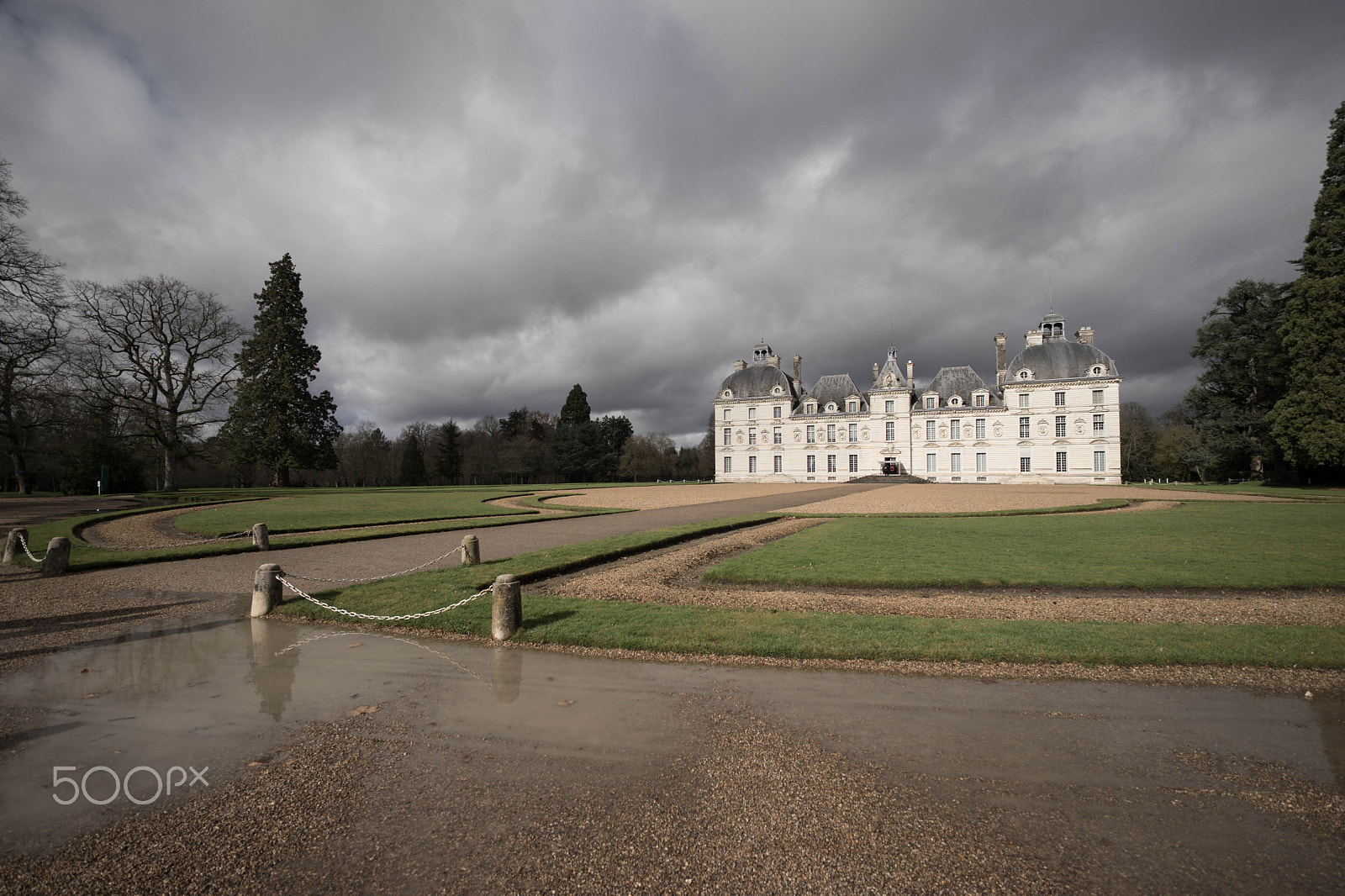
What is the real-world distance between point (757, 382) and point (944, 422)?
21.1 meters

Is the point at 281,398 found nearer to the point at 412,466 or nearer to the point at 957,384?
the point at 412,466

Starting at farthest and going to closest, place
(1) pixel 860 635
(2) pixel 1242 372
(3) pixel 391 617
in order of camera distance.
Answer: (2) pixel 1242 372
(3) pixel 391 617
(1) pixel 860 635

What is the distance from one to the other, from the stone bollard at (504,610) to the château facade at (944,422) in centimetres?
5788

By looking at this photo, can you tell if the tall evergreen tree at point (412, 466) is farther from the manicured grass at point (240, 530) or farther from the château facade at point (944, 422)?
the manicured grass at point (240, 530)

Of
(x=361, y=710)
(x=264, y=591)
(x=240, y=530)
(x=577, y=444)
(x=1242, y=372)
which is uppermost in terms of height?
(x=1242, y=372)

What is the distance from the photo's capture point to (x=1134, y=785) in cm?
405

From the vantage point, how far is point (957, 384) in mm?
59469

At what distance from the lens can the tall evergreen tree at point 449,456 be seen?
78.5m

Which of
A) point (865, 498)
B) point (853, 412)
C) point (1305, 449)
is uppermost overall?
point (853, 412)

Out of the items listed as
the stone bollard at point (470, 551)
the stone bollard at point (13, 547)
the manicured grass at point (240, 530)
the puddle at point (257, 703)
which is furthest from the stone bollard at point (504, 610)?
the stone bollard at point (13, 547)

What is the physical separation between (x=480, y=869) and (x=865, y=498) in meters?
33.6

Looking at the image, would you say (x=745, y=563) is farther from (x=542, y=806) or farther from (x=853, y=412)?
(x=853, y=412)

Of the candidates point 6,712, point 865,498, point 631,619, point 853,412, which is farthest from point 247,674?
point 853,412

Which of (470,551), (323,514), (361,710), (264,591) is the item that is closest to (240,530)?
(323,514)
